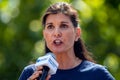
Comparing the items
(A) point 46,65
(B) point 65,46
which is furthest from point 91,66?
(A) point 46,65

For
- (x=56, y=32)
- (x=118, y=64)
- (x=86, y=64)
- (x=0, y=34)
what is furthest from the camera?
(x=0, y=34)

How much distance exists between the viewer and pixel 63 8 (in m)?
5.62

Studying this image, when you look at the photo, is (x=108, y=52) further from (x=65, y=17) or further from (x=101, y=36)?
(x=65, y=17)

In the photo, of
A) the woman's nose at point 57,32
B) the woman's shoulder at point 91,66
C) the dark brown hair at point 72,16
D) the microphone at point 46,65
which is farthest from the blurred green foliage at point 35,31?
the microphone at point 46,65

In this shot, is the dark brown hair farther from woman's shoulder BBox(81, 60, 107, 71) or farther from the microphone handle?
the microphone handle

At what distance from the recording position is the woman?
540 centimetres

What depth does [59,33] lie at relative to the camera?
536 cm

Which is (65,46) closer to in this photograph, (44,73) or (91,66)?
(91,66)

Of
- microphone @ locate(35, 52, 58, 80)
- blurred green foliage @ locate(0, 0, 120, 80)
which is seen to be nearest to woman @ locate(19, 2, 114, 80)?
microphone @ locate(35, 52, 58, 80)

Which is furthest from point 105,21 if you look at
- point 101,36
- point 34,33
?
point 34,33

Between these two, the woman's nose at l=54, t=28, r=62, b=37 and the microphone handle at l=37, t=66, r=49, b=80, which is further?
the woman's nose at l=54, t=28, r=62, b=37

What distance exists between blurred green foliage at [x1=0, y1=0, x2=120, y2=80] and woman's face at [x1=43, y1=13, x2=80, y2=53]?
129 inches

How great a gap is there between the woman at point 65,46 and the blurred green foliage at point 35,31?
3140 millimetres

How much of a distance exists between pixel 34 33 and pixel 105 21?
3.14 ft
